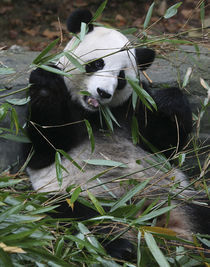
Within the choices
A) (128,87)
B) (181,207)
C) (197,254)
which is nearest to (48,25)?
(128,87)

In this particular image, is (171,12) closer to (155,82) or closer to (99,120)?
(99,120)

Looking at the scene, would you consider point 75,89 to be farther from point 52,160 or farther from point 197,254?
point 197,254

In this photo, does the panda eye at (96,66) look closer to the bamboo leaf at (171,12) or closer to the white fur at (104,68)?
the white fur at (104,68)

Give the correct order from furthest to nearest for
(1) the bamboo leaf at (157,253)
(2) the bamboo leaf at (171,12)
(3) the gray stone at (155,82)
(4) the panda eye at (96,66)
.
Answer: (3) the gray stone at (155,82) < (4) the panda eye at (96,66) < (2) the bamboo leaf at (171,12) < (1) the bamboo leaf at (157,253)

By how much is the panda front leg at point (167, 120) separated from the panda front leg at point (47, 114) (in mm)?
508

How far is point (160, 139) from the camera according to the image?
283 cm

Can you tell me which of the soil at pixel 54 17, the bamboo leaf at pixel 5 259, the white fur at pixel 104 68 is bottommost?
the soil at pixel 54 17

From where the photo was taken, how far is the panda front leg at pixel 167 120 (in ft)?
8.87

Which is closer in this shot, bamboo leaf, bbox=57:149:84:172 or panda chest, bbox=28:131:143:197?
bamboo leaf, bbox=57:149:84:172

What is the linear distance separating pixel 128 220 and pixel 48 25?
5402mm

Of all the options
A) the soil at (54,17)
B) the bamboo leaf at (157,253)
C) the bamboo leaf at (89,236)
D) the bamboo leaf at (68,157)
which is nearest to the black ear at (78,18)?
the bamboo leaf at (68,157)

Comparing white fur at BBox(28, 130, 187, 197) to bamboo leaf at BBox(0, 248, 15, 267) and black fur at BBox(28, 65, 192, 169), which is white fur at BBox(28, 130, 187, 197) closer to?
black fur at BBox(28, 65, 192, 169)

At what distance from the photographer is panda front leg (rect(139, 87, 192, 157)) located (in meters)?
2.71

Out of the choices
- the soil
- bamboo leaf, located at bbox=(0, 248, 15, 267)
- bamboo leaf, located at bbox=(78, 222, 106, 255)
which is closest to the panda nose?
bamboo leaf, located at bbox=(78, 222, 106, 255)
